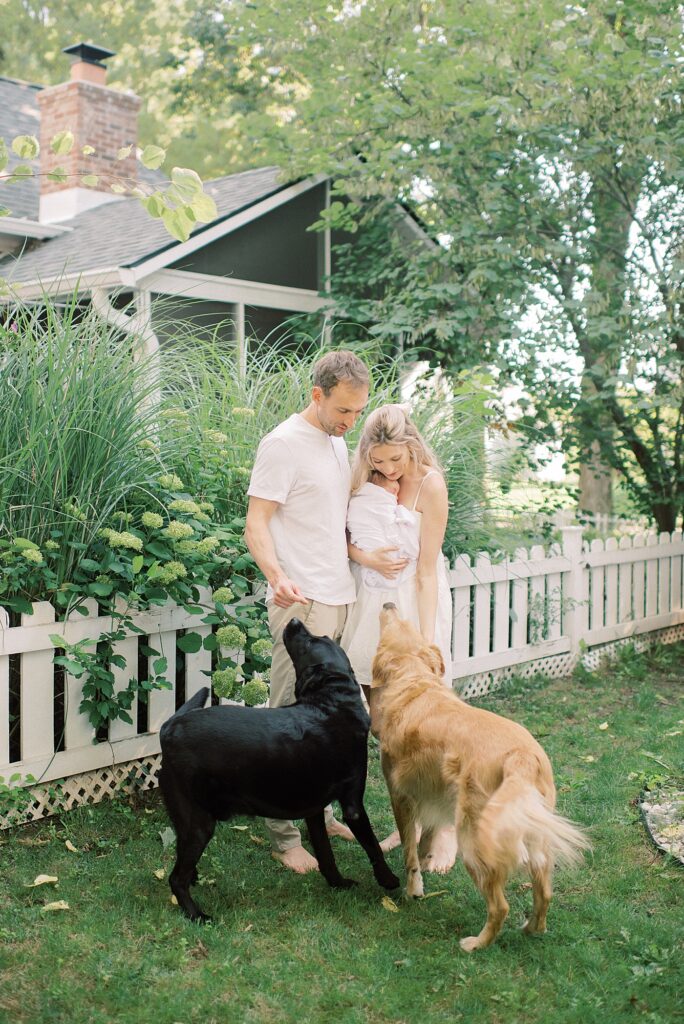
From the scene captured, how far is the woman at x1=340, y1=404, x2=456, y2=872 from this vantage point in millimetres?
3660

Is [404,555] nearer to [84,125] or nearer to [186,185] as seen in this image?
[186,185]

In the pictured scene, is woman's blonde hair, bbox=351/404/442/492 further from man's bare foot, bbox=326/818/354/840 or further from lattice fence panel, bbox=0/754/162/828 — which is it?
lattice fence panel, bbox=0/754/162/828

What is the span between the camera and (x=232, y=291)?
11023mm

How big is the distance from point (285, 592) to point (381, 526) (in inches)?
22.2

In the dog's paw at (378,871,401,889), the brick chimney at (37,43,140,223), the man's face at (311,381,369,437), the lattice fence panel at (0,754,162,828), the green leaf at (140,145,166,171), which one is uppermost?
the brick chimney at (37,43,140,223)

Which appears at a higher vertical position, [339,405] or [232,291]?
[232,291]

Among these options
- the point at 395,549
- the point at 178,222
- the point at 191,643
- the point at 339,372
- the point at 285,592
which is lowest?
the point at 191,643

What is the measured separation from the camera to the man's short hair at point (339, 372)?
3.38 m

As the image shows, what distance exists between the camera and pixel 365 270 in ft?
36.7

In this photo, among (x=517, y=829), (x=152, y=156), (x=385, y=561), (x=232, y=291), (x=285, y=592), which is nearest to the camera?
(x=517, y=829)

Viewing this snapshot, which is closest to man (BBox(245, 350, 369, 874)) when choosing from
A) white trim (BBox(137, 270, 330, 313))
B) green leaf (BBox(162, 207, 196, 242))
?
green leaf (BBox(162, 207, 196, 242))

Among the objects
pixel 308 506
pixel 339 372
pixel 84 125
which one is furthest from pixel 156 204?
pixel 84 125

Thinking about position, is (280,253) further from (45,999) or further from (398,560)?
(45,999)

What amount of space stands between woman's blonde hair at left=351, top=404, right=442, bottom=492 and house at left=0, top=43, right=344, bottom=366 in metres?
→ 5.42
